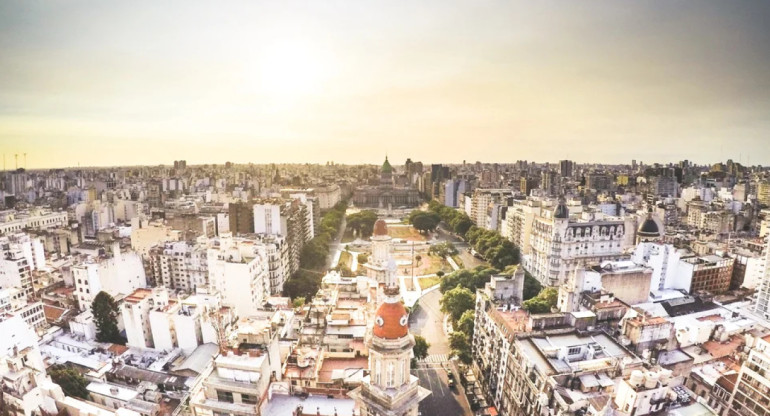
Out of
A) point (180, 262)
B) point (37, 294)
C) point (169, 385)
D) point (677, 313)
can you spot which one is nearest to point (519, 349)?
point (677, 313)

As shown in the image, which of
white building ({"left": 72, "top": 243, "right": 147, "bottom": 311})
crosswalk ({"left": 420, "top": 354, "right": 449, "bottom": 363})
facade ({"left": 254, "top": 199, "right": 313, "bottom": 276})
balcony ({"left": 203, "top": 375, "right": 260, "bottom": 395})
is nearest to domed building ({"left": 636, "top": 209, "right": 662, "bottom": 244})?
crosswalk ({"left": 420, "top": 354, "right": 449, "bottom": 363})

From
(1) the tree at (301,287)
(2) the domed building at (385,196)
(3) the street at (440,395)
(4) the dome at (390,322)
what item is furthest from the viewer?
(2) the domed building at (385,196)

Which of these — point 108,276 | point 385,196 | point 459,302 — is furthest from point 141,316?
point 385,196

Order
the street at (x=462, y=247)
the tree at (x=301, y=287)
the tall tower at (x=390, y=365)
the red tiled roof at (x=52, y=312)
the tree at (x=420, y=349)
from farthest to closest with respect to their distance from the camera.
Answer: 1. the street at (x=462, y=247)
2. the tree at (x=301, y=287)
3. the red tiled roof at (x=52, y=312)
4. the tree at (x=420, y=349)
5. the tall tower at (x=390, y=365)

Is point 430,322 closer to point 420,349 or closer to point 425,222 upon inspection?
point 420,349

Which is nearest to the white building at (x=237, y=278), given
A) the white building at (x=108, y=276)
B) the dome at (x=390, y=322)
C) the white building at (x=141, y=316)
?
the white building at (x=141, y=316)

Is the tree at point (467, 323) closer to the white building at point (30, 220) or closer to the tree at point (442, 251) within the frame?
the tree at point (442, 251)
